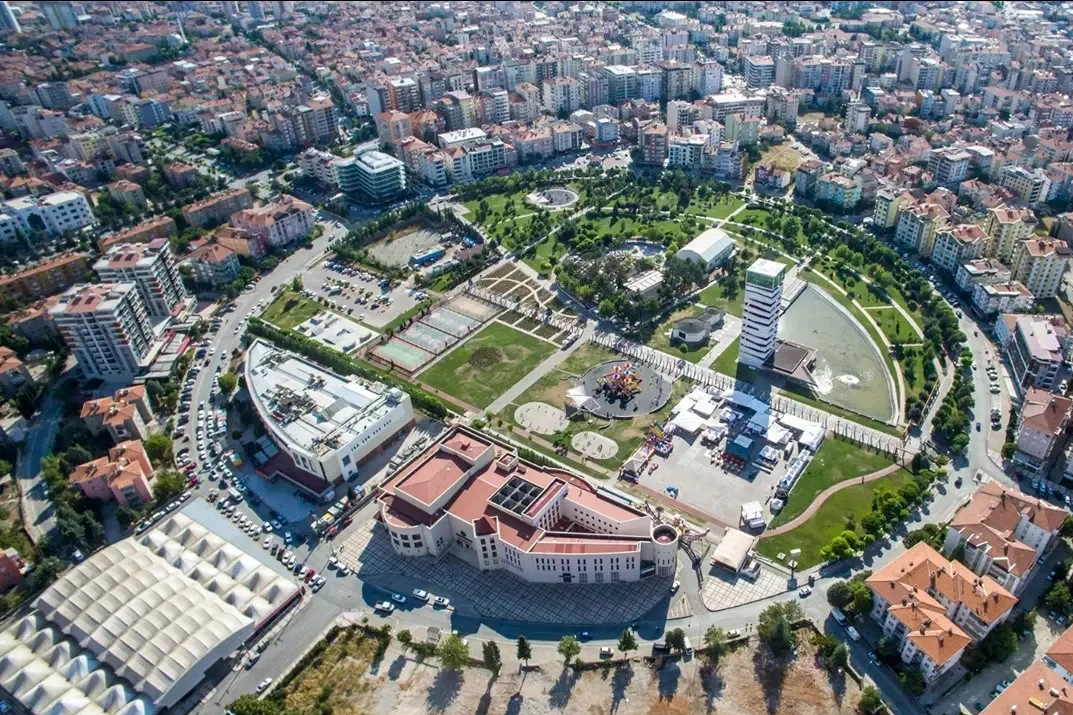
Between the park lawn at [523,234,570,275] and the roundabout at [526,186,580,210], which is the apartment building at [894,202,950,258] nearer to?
the park lawn at [523,234,570,275]

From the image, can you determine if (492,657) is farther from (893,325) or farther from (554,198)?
(554,198)

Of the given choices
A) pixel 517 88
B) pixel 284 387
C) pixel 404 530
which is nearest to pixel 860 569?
pixel 404 530

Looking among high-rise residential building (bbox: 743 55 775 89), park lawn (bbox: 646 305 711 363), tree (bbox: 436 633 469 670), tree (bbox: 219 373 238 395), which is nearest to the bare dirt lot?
tree (bbox: 436 633 469 670)

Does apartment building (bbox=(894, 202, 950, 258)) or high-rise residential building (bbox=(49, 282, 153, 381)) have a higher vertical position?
high-rise residential building (bbox=(49, 282, 153, 381))

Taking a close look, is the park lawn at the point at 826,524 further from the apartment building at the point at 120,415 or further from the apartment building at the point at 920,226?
the apartment building at the point at 120,415

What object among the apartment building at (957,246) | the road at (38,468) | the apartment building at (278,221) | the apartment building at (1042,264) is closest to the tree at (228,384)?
the road at (38,468)

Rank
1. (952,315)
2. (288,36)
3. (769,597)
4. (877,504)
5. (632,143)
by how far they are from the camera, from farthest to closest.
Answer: (288,36)
(632,143)
(952,315)
(877,504)
(769,597)

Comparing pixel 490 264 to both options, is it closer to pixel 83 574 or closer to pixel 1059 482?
pixel 83 574
